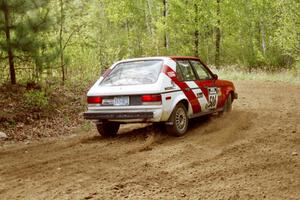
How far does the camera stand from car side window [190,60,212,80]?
9.68 meters

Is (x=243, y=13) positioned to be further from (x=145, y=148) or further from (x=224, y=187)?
(x=224, y=187)

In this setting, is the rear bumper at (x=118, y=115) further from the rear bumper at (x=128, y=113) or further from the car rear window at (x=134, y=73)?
the car rear window at (x=134, y=73)

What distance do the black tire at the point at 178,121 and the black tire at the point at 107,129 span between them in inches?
55.1

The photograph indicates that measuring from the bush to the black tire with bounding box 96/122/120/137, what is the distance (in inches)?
131

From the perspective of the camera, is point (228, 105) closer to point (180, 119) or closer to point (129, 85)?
point (180, 119)

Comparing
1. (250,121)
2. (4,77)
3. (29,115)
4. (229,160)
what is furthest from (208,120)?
(4,77)

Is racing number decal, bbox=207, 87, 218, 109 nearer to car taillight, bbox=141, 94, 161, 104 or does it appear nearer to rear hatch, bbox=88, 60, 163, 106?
rear hatch, bbox=88, 60, 163, 106

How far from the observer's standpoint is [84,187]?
17.4 ft

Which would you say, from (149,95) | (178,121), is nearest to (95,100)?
(149,95)

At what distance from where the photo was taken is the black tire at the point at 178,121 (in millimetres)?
8305

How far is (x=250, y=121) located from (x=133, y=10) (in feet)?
90.1

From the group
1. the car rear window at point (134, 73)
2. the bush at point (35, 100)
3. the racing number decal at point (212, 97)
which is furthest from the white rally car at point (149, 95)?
the bush at point (35, 100)

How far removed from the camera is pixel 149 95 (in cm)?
800

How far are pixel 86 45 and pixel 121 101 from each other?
29.1 ft
